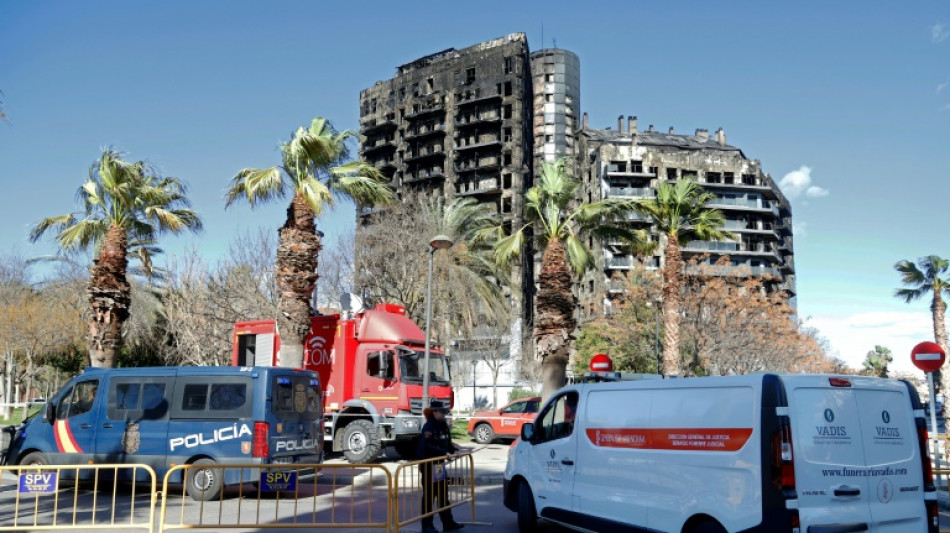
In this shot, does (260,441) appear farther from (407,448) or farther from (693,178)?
(693,178)

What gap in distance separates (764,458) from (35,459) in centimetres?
1296

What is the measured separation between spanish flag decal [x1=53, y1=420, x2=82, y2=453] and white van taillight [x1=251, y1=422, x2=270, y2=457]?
3.48m

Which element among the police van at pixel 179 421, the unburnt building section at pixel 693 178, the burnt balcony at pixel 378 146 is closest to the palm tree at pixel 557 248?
the police van at pixel 179 421

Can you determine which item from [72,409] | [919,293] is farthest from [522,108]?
[72,409]

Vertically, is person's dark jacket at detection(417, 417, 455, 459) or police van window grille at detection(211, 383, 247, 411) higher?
police van window grille at detection(211, 383, 247, 411)

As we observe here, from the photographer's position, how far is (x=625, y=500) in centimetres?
830

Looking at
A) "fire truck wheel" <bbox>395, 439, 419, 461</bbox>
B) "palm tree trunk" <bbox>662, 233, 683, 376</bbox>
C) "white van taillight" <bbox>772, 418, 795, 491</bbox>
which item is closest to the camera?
"white van taillight" <bbox>772, 418, 795, 491</bbox>

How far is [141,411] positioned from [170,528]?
4850mm

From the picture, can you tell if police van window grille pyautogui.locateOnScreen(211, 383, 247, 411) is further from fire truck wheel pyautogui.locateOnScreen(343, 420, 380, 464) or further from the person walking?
fire truck wheel pyautogui.locateOnScreen(343, 420, 380, 464)

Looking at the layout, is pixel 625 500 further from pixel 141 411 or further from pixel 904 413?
pixel 141 411

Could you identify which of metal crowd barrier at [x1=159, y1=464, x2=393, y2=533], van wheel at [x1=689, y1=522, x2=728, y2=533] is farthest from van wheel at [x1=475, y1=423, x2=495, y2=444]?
van wheel at [x1=689, y1=522, x2=728, y2=533]

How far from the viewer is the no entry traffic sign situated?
550 inches

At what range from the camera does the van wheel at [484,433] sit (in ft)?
79.5

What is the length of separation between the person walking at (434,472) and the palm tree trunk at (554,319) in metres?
11.6
